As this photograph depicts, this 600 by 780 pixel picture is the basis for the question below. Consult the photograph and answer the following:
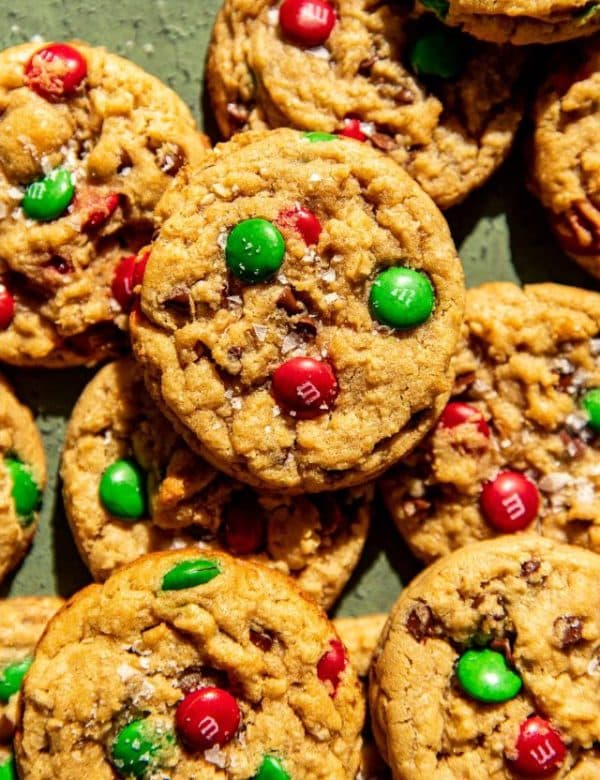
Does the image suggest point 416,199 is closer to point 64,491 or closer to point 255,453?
point 255,453

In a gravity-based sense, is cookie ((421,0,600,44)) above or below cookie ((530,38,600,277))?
above

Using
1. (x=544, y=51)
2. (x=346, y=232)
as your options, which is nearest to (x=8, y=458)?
(x=346, y=232)

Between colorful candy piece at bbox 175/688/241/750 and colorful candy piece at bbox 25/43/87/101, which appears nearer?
colorful candy piece at bbox 175/688/241/750

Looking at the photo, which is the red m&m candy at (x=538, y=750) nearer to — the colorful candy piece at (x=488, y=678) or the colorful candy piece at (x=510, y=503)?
the colorful candy piece at (x=488, y=678)

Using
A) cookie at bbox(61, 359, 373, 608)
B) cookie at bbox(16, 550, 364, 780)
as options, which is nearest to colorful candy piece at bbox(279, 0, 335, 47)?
cookie at bbox(61, 359, 373, 608)

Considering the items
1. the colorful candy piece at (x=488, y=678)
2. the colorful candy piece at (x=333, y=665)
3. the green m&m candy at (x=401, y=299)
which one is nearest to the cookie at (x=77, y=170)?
the green m&m candy at (x=401, y=299)

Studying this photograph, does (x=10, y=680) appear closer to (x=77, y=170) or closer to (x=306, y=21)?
(x=77, y=170)

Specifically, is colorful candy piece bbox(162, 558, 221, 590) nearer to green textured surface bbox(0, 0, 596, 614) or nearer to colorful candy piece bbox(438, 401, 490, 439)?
green textured surface bbox(0, 0, 596, 614)

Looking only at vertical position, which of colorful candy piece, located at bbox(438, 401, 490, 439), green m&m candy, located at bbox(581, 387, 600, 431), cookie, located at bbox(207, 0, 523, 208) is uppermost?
cookie, located at bbox(207, 0, 523, 208)

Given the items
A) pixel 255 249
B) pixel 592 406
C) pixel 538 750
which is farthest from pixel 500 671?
pixel 255 249
